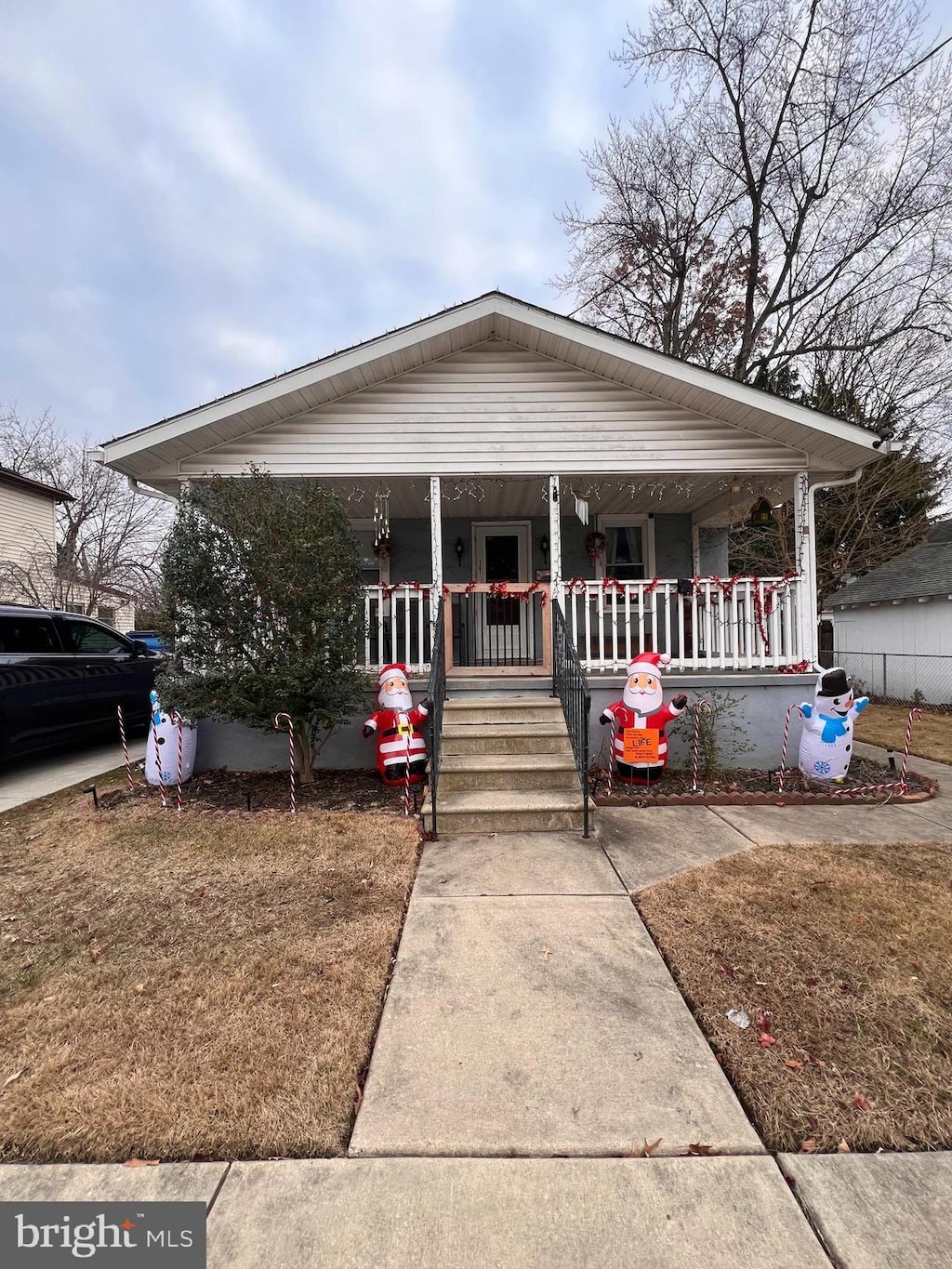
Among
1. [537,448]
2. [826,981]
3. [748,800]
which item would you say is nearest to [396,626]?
[537,448]

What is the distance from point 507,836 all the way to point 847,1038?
8.39ft

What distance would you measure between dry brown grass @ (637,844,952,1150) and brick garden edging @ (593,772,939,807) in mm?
1118

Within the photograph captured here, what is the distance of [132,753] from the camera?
7.95 m

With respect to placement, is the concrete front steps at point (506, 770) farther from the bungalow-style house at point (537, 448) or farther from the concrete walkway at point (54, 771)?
the concrete walkway at point (54, 771)

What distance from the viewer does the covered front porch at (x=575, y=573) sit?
21.8 feet

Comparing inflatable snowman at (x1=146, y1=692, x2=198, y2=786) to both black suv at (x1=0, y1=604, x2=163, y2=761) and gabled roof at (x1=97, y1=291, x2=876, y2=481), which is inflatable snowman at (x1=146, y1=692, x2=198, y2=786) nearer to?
black suv at (x1=0, y1=604, x2=163, y2=761)

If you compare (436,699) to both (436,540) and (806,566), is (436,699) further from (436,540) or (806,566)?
(806,566)

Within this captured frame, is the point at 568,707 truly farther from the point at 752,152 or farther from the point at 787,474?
the point at 752,152

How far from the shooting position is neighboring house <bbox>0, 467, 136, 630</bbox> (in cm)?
1692

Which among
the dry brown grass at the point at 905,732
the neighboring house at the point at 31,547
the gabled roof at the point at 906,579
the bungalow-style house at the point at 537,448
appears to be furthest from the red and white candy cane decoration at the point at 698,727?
the neighboring house at the point at 31,547

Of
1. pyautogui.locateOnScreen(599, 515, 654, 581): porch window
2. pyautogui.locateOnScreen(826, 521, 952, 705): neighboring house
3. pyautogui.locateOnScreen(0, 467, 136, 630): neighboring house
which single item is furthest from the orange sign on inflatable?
pyautogui.locateOnScreen(0, 467, 136, 630): neighboring house

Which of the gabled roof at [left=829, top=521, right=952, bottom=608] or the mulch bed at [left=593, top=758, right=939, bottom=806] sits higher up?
the gabled roof at [left=829, top=521, right=952, bottom=608]

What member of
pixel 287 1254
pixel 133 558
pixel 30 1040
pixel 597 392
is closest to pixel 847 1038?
pixel 287 1254

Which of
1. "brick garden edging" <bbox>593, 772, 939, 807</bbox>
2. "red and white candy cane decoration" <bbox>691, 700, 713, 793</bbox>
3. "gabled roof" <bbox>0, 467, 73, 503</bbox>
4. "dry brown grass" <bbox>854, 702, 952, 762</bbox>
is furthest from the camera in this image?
"gabled roof" <bbox>0, 467, 73, 503</bbox>
